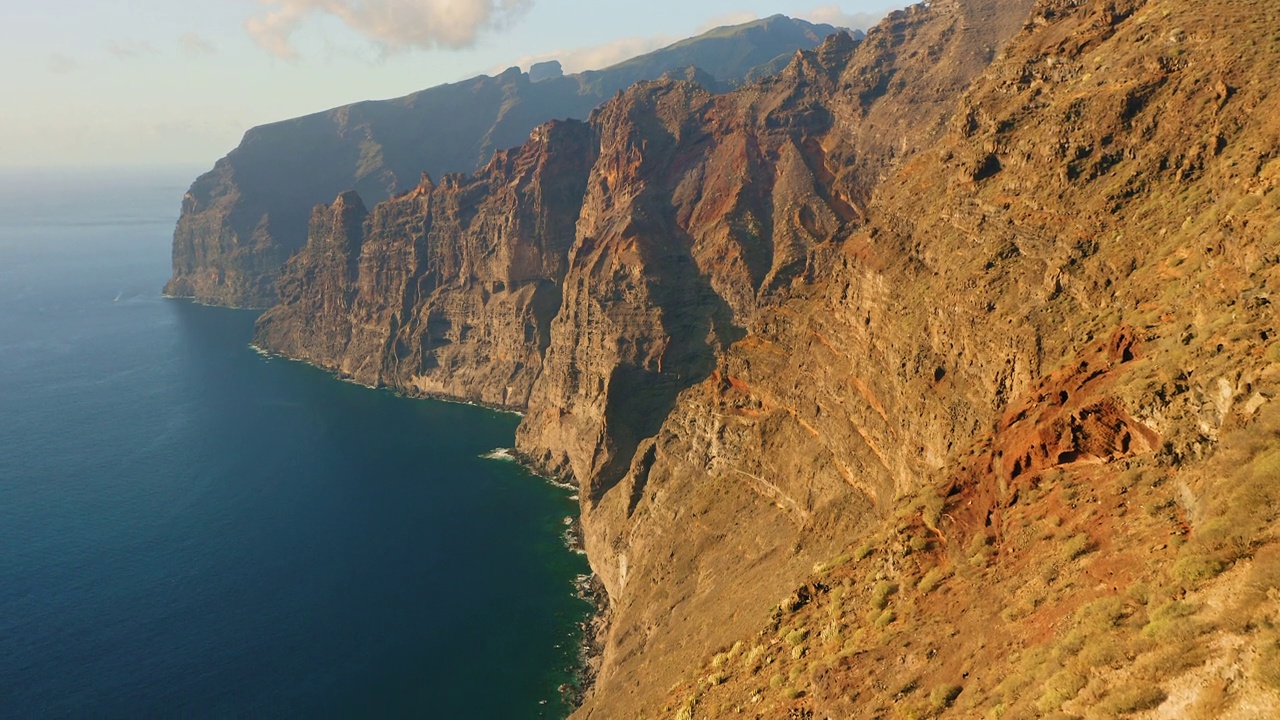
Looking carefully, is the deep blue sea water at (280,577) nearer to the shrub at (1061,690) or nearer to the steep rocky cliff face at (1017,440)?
the steep rocky cliff face at (1017,440)

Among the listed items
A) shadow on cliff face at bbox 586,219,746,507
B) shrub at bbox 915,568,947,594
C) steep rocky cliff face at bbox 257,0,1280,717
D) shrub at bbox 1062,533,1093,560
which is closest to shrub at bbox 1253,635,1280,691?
steep rocky cliff face at bbox 257,0,1280,717

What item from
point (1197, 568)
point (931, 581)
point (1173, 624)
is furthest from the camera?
point (931, 581)

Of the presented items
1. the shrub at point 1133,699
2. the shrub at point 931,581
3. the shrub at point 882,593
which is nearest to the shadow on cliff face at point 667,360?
the shrub at point 882,593

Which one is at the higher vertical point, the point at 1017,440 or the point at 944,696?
the point at 1017,440

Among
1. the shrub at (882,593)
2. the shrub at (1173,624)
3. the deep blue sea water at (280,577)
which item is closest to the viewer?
the shrub at (1173,624)

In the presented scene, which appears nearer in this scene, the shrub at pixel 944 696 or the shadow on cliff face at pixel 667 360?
the shrub at pixel 944 696

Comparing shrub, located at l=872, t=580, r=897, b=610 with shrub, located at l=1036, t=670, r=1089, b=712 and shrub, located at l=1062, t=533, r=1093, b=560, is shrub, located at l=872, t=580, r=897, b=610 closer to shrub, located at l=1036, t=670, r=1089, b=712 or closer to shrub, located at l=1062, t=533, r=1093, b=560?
shrub, located at l=1062, t=533, r=1093, b=560

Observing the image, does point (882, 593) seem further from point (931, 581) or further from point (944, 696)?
point (944, 696)

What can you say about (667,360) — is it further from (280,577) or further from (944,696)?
(944,696)

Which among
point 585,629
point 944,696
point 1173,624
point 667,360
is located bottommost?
point 585,629

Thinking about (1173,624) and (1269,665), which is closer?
(1269,665)

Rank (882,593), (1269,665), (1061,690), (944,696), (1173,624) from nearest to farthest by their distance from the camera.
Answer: (1269,665) < (1173,624) < (1061,690) < (944,696) < (882,593)

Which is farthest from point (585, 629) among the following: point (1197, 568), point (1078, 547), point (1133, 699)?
point (1133, 699)

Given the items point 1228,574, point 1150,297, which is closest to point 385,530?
point 1150,297
